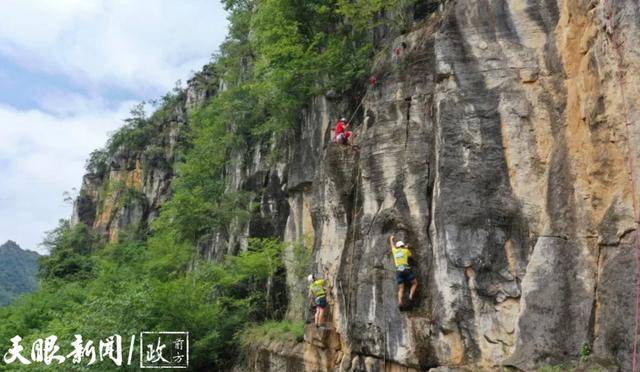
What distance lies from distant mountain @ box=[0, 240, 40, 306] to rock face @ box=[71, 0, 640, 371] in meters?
81.6

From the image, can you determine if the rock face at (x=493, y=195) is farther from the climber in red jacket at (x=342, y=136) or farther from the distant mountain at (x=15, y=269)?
the distant mountain at (x=15, y=269)

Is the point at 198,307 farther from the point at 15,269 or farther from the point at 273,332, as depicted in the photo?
the point at 15,269

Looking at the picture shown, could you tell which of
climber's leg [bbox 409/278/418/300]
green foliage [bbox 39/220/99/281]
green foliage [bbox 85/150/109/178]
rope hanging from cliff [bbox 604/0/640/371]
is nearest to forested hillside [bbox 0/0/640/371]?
rope hanging from cliff [bbox 604/0/640/371]

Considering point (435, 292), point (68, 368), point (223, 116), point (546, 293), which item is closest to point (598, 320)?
point (546, 293)

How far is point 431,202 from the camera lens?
9.99 metres

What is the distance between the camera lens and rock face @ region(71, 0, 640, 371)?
6723mm

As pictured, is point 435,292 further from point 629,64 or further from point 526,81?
point 629,64

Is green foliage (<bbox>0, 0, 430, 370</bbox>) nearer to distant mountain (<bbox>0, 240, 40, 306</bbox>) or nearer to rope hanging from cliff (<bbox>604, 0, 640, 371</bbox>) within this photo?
rope hanging from cliff (<bbox>604, 0, 640, 371</bbox>)

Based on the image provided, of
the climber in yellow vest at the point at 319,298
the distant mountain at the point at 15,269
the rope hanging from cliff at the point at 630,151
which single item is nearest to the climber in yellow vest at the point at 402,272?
the climber in yellow vest at the point at 319,298

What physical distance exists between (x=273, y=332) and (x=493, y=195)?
27.9ft

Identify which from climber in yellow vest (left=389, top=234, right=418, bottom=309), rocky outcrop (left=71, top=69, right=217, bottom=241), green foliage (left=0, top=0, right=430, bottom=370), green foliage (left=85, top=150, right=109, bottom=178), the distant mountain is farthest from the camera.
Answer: the distant mountain

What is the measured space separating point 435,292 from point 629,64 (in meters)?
4.52

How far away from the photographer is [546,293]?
7375 mm

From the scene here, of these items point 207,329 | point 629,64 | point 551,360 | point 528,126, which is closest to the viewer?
point 629,64
